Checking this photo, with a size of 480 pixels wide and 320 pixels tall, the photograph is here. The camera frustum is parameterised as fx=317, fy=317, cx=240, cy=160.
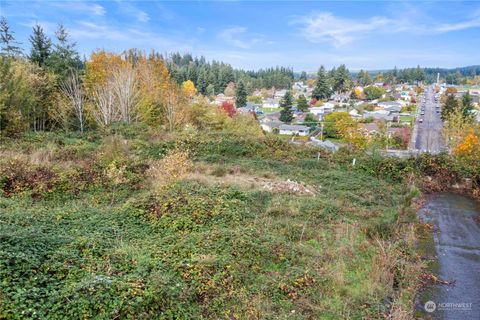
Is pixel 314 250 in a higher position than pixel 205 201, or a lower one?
lower

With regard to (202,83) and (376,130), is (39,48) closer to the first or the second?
(376,130)

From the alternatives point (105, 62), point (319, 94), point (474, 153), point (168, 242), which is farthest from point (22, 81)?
point (319, 94)

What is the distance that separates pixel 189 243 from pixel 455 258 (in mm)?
6178

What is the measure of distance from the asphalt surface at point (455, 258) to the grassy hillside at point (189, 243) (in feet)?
1.93

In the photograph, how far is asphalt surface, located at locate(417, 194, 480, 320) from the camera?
18.3 feet

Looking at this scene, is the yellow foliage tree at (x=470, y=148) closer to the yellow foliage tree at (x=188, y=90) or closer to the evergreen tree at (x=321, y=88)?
the yellow foliage tree at (x=188, y=90)

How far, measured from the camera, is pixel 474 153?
14539 mm

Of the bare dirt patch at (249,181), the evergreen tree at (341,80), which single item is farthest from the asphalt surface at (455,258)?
the evergreen tree at (341,80)

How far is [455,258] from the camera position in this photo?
7.38 meters

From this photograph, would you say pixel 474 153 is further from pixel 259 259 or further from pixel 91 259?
pixel 91 259

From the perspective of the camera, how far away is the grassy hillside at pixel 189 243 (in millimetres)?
4312

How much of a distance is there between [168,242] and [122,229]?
1.18m

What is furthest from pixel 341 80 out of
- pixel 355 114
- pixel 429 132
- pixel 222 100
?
pixel 429 132

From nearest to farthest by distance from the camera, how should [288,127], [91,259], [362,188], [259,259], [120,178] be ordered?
[91,259]
[259,259]
[120,178]
[362,188]
[288,127]
